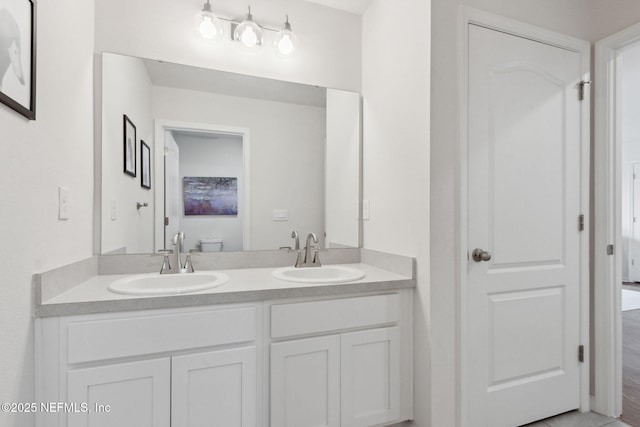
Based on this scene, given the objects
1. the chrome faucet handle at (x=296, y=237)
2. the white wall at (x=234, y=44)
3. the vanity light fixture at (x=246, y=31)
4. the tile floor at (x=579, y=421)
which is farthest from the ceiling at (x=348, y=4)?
the tile floor at (x=579, y=421)

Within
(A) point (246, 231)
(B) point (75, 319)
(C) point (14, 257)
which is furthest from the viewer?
(A) point (246, 231)

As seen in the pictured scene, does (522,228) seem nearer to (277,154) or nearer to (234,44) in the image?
(277,154)

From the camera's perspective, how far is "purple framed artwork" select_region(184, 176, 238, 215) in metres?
1.80

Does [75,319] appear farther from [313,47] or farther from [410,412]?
[313,47]

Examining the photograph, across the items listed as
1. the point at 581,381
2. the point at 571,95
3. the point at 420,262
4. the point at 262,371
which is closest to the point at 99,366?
the point at 262,371

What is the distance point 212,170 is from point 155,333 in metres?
0.95

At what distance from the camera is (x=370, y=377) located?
1.50 m

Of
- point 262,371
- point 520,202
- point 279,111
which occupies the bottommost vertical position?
point 262,371

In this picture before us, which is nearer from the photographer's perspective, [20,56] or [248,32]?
[20,56]

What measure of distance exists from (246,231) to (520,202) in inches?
59.8

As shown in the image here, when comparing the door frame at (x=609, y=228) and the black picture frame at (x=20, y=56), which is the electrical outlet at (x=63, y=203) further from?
the door frame at (x=609, y=228)

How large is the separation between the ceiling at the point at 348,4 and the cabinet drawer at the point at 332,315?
70.7 inches

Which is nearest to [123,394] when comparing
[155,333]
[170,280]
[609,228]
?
[155,333]

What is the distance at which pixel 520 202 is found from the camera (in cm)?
165
